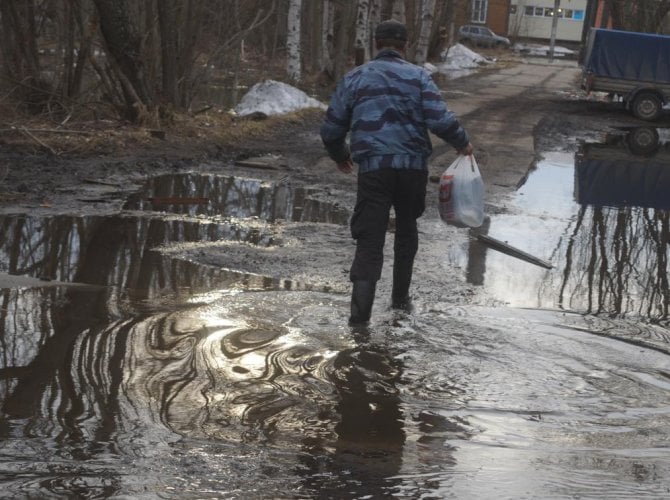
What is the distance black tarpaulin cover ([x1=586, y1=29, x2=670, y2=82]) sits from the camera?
77.3 feet

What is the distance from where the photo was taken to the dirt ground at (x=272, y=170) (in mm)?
7078

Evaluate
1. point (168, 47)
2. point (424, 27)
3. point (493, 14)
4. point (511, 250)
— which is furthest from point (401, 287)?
point (493, 14)

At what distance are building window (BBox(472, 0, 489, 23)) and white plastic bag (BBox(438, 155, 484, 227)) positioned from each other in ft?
236

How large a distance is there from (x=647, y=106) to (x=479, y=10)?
54.7 meters

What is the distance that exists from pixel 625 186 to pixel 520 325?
6.92m

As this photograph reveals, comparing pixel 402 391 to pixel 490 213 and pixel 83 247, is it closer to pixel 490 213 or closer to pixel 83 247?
pixel 83 247

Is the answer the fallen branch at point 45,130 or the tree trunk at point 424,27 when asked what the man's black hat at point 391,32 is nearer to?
the fallen branch at point 45,130

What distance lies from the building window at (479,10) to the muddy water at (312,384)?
234ft

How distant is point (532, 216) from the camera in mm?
9625

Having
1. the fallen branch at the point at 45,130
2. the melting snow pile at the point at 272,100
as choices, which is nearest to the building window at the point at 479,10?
the melting snow pile at the point at 272,100

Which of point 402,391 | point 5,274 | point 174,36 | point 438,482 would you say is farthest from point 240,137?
point 438,482

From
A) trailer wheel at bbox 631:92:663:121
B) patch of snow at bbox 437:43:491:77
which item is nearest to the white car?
patch of snow at bbox 437:43:491:77

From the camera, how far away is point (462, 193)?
241 inches

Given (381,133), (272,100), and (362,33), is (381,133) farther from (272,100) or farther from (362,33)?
(362,33)
